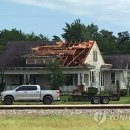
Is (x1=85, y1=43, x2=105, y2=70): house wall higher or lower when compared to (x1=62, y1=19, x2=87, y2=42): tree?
lower

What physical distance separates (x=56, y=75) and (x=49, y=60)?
4.35m

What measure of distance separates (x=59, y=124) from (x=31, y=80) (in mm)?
40060

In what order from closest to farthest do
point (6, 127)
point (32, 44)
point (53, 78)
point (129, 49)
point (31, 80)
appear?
point (6, 127)
point (53, 78)
point (31, 80)
point (32, 44)
point (129, 49)

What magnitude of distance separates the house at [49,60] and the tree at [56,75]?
1.66 meters

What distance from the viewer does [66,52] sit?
192 feet

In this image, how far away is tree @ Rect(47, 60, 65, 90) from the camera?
178 feet

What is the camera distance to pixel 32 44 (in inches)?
2549

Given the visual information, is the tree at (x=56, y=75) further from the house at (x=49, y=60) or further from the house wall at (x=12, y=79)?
the house wall at (x=12, y=79)

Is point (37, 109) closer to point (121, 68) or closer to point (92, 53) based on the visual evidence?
point (92, 53)

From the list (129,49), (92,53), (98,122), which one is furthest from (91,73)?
(129,49)

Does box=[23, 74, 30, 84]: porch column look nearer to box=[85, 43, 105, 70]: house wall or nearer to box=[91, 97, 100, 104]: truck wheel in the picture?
box=[85, 43, 105, 70]: house wall

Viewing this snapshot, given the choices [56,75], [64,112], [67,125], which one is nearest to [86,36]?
[56,75]

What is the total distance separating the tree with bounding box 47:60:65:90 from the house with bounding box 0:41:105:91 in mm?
1664

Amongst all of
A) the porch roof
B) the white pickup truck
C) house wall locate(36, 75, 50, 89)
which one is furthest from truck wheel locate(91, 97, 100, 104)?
the porch roof
